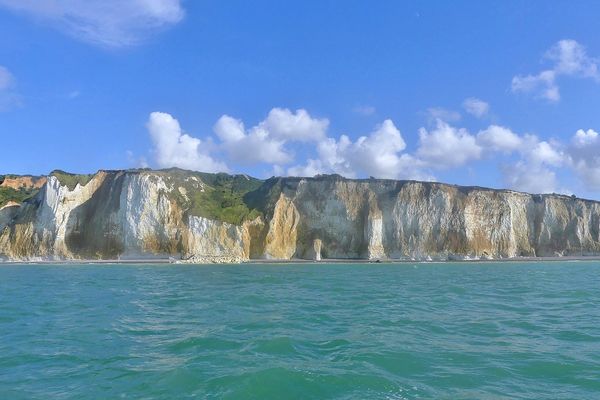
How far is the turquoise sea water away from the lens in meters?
7.98

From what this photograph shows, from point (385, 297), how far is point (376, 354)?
11134 millimetres

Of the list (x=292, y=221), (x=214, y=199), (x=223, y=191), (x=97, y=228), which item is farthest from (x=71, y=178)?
(x=292, y=221)

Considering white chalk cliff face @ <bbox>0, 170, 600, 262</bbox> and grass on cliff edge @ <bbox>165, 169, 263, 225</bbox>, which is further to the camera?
grass on cliff edge @ <bbox>165, 169, 263, 225</bbox>

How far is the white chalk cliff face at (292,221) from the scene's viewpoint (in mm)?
70750

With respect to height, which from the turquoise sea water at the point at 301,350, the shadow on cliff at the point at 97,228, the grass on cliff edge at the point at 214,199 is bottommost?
the turquoise sea water at the point at 301,350

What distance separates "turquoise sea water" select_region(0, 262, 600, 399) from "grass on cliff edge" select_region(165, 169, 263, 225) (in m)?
54.6

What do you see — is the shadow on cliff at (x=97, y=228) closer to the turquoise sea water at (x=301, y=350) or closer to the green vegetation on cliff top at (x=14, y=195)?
the green vegetation on cliff top at (x=14, y=195)

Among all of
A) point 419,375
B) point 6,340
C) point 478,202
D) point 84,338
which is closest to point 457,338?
point 419,375

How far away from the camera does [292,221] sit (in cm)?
7788

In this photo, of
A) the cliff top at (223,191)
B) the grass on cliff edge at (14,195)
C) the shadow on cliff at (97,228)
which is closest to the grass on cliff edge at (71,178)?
the cliff top at (223,191)

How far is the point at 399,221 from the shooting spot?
78.0 metres

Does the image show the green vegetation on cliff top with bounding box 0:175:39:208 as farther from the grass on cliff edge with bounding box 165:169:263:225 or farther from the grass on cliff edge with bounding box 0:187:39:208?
the grass on cliff edge with bounding box 165:169:263:225

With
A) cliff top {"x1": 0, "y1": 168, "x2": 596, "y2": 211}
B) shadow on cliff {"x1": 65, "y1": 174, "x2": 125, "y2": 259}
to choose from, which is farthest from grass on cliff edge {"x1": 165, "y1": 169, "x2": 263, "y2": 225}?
shadow on cliff {"x1": 65, "y1": 174, "x2": 125, "y2": 259}

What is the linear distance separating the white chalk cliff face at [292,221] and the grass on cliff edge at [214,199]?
24 centimetres
